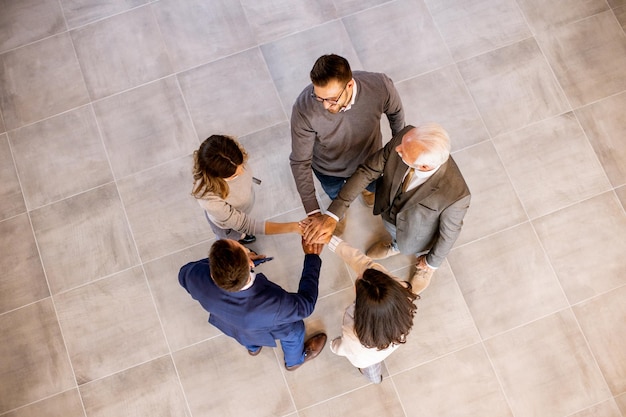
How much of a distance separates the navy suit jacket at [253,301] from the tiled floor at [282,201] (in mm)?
786

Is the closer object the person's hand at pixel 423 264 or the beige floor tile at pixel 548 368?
the person's hand at pixel 423 264

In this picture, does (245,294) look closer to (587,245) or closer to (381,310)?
(381,310)

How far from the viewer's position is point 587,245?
314 centimetres

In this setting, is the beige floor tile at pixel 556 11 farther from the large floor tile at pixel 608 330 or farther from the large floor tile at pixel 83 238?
the large floor tile at pixel 83 238

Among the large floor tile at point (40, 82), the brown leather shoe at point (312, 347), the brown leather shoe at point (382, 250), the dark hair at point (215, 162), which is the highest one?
the dark hair at point (215, 162)

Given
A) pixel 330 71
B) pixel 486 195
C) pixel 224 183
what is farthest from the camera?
pixel 486 195

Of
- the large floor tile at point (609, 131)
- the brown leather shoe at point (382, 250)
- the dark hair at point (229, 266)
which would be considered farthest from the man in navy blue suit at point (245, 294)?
the large floor tile at point (609, 131)

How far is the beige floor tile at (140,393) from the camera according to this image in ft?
9.89

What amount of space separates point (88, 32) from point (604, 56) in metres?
3.66

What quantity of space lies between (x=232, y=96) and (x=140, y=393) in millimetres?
2013

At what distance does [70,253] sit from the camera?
10.6ft

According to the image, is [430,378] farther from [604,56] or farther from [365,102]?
[604,56]

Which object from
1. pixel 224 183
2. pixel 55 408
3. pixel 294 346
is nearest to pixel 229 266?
pixel 224 183

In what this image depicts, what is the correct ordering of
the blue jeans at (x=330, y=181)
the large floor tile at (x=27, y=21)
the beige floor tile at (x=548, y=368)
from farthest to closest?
the large floor tile at (x=27, y=21) < the beige floor tile at (x=548, y=368) < the blue jeans at (x=330, y=181)
